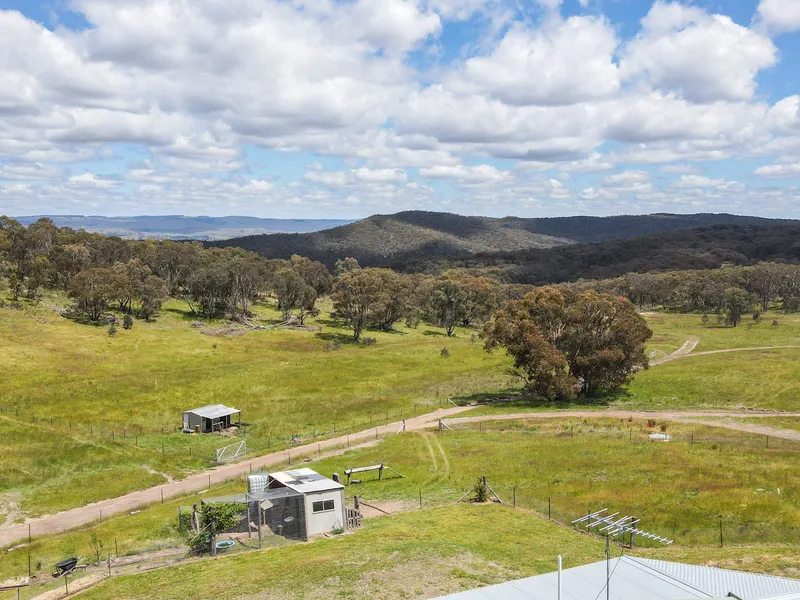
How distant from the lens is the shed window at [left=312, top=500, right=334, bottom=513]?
92.8 feet

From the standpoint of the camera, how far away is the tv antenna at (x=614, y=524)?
25125 millimetres

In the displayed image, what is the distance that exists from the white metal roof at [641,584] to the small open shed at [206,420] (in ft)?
123

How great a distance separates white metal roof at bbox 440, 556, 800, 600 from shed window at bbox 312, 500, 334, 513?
11993 millimetres

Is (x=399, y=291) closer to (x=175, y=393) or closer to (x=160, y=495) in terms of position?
(x=175, y=393)

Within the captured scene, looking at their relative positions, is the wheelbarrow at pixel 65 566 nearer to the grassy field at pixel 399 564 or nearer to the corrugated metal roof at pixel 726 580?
the grassy field at pixel 399 564

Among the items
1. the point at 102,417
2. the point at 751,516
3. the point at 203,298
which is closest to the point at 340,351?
the point at 203,298

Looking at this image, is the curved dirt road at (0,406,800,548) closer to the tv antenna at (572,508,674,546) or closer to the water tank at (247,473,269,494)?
the water tank at (247,473,269,494)

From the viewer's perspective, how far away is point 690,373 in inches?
2685

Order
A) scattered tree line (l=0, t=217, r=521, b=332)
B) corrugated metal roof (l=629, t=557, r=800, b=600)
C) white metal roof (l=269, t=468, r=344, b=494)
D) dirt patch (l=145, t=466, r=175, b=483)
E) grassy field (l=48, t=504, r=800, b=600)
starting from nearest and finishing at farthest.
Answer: corrugated metal roof (l=629, t=557, r=800, b=600) < grassy field (l=48, t=504, r=800, b=600) < white metal roof (l=269, t=468, r=344, b=494) < dirt patch (l=145, t=466, r=175, b=483) < scattered tree line (l=0, t=217, r=521, b=332)

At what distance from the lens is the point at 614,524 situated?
2578 centimetres

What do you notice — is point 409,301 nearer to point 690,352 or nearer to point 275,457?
point 690,352

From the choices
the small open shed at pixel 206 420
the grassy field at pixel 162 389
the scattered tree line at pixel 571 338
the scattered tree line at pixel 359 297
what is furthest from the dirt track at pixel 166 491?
the scattered tree line at pixel 359 297

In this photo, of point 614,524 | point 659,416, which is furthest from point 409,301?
point 614,524

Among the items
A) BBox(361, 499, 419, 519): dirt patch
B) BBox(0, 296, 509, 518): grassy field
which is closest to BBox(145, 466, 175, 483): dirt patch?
BBox(0, 296, 509, 518): grassy field
